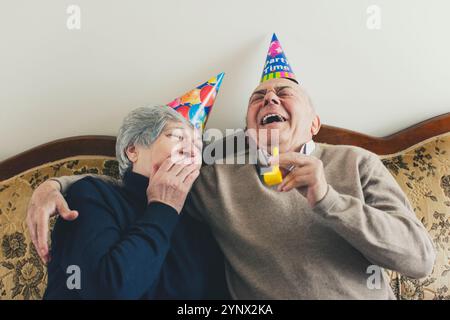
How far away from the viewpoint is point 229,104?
4.52ft

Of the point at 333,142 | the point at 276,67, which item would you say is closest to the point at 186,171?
the point at 276,67

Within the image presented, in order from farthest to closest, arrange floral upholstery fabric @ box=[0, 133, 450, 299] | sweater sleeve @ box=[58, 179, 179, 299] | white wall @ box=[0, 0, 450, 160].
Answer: white wall @ box=[0, 0, 450, 160] < floral upholstery fabric @ box=[0, 133, 450, 299] < sweater sleeve @ box=[58, 179, 179, 299]

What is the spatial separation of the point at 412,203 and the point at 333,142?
0.27m

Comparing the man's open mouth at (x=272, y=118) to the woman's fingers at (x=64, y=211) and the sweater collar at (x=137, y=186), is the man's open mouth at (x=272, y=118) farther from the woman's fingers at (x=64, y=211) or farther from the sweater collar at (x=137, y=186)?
the woman's fingers at (x=64, y=211)

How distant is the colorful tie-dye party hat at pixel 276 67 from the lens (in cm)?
118

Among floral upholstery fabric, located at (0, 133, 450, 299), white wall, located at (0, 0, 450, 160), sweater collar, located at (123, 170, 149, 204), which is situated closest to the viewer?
sweater collar, located at (123, 170, 149, 204)

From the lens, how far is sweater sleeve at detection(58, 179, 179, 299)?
33.5 inches

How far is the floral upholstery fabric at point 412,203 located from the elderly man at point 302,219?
0.19 metres

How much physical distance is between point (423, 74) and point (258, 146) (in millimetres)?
684

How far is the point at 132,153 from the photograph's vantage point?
Result: 105cm

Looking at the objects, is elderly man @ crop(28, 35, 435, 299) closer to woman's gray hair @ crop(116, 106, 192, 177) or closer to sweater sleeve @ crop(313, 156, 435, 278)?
sweater sleeve @ crop(313, 156, 435, 278)

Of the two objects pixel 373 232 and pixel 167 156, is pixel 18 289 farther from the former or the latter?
pixel 373 232

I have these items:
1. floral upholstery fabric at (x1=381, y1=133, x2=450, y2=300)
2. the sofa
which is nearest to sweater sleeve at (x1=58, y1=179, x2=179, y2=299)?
the sofa

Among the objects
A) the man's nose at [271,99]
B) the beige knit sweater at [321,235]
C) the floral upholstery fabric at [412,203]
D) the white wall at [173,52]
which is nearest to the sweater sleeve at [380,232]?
the beige knit sweater at [321,235]
